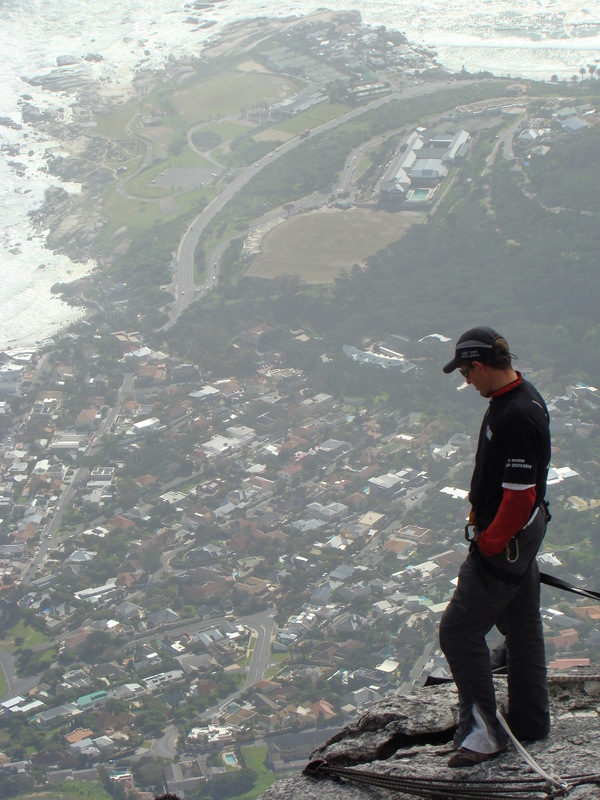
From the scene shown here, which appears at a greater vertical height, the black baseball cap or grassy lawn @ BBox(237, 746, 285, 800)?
the black baseball cap

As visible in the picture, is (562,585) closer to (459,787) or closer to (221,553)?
(459,787)

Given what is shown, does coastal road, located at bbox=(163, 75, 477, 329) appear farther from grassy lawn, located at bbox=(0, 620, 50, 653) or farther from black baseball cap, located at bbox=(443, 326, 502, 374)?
black baseball cap, located at bbox=(443, 326, 502, 374)

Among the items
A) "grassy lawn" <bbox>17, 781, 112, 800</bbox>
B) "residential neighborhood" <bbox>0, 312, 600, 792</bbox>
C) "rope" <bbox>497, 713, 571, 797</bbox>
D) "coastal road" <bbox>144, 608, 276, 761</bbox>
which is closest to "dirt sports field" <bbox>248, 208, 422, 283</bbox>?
"residential neighborhood" <bbox>0, 312, 600, 792</bbox>

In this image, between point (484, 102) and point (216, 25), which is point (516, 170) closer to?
point (484, 102)

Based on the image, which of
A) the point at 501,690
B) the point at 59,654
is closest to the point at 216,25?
the point at 59,654

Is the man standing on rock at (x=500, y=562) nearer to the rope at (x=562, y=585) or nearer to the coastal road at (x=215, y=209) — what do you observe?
the rope at (x=562, y=585)

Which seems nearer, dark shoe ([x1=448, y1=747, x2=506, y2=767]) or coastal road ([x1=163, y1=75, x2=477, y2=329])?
dark shoe ([x1=448, y1=747, x2=506, y2=767])

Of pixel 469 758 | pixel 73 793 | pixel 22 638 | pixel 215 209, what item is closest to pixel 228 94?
pixel 215 209
